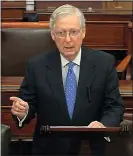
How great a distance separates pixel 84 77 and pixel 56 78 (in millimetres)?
109

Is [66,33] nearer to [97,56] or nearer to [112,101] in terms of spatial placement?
[97,56]

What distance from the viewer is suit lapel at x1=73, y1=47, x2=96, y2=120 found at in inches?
58.8

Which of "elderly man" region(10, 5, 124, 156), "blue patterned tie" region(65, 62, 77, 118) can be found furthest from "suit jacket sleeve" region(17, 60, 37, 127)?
"blue patterned tie" region(65, 62, 77, 118)

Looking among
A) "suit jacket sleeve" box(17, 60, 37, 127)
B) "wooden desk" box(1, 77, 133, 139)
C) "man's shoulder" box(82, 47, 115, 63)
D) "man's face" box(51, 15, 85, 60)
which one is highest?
"man's face" box(51, 15, 85, 60)

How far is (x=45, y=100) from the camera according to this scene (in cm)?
152

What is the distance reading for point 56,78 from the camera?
1526mm

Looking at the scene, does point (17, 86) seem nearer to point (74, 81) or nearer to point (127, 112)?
point (74, 81)

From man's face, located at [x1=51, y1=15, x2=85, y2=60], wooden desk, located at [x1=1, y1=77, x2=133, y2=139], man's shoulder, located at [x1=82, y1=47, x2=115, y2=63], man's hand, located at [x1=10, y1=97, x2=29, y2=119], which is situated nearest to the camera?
man's hand, located at [x1=10, y1=97, x2=29, y2=119]

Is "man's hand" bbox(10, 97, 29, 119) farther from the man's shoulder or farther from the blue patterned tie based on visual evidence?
the man's shoulder

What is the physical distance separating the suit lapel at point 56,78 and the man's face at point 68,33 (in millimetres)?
91

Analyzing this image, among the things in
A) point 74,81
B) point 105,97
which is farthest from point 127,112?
point 74,81

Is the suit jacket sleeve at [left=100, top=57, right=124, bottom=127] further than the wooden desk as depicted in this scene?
No

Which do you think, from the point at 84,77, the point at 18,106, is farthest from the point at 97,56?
the point at 18,106

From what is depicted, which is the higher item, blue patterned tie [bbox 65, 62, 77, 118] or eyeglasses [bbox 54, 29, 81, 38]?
→ eyeglasses [bbox 54, 29, 81, 38]
